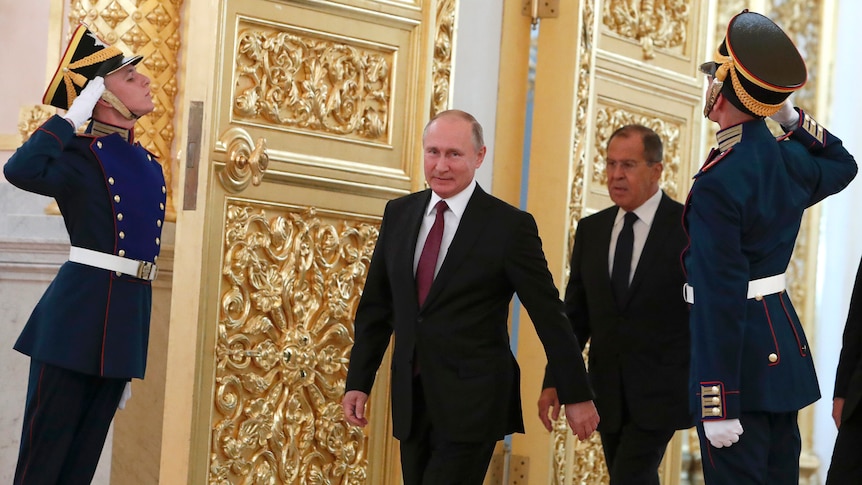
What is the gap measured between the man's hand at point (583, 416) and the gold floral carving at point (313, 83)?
4.05ft

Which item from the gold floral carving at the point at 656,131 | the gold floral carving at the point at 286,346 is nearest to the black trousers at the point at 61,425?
the gold floral carving at the point at 286,346

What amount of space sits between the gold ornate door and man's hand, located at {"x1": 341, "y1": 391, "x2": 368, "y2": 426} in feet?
1.56

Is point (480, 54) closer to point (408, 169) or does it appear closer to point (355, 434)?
point (408, 169)

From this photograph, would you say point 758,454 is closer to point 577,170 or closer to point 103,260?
point 103,260

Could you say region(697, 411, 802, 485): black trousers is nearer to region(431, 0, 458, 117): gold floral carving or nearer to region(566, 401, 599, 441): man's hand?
region(566, 401, 599, 441): man's hand

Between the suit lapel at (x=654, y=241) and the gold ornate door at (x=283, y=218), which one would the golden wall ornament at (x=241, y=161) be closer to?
the gold ornate door at (x=283, y=218)

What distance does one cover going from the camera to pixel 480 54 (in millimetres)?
4691

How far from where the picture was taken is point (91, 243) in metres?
3.35

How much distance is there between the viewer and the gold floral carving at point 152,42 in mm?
4586

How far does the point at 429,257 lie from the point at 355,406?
1.51ft

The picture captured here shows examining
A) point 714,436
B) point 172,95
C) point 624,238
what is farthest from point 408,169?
point 714,436

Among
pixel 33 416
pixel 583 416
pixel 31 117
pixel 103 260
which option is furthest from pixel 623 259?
pixel 31 117

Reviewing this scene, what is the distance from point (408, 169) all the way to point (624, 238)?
0.76 metres

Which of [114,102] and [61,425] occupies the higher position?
[114,102]
